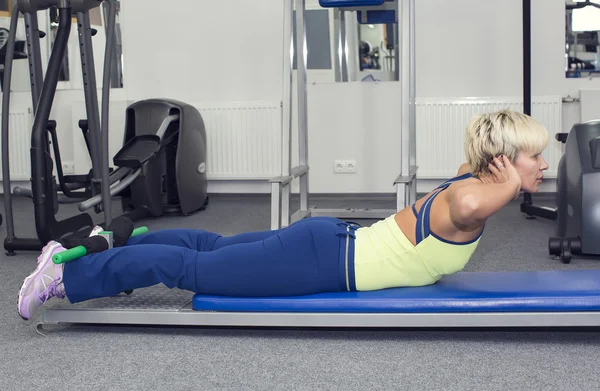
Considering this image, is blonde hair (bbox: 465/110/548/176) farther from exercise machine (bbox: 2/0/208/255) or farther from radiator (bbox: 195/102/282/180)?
radiator (bbox: 195/102/282/180)

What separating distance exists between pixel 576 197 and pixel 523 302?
1.33 metres

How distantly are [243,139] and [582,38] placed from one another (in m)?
2.66

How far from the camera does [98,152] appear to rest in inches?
135

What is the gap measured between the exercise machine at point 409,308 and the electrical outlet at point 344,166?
313 centimetres

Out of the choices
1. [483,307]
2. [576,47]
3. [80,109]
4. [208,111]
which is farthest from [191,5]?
[483,307]

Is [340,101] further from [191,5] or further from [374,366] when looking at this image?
[374,366]

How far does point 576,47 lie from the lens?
493cm

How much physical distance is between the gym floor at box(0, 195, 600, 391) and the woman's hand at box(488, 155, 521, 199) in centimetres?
46

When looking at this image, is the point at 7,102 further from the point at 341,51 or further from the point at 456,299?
the point at 341,51

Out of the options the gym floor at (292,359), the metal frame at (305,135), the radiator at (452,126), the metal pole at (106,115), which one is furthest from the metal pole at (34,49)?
the radiator at (452,126)

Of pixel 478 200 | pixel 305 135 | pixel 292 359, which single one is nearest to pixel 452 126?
pixel 305 135

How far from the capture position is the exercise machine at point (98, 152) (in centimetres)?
317

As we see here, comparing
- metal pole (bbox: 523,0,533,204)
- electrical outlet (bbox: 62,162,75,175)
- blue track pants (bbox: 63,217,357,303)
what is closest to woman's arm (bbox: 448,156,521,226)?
blue track pants (bbox: 63,217,357,303)

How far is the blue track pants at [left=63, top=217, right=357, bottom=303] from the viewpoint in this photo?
6.31 feet
